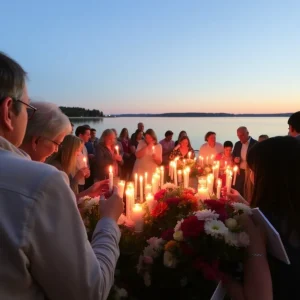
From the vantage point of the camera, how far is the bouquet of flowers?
1.82m

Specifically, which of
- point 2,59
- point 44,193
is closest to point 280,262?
point 44,193

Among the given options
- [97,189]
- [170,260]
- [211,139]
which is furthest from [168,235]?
[211,139]

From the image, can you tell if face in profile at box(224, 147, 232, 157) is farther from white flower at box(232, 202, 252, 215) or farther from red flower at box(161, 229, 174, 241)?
white flower at box(232, 202, 252, 215)

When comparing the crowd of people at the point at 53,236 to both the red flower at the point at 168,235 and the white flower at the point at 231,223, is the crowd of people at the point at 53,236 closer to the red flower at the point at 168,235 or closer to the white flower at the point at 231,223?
the white flower at the point at 231,223

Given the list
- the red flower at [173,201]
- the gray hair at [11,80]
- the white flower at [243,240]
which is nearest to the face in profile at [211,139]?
the red flower at [173,201]

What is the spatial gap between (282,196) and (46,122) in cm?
140

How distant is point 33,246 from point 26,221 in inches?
2.8

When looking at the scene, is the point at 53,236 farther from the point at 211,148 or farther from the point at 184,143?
the point at 211,148

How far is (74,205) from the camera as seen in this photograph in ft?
3.35

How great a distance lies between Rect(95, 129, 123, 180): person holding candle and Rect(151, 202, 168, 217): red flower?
446 centimetres

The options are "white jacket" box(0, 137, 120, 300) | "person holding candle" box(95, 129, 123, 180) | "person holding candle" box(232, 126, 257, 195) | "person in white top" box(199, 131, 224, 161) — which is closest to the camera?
"white jacket" box(0, 137, 120, 300)

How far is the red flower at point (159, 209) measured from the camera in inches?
97.9

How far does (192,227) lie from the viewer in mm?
1906

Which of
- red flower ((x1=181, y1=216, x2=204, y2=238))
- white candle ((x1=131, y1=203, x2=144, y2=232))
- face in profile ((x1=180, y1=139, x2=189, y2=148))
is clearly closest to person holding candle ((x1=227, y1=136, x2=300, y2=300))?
red flower ((x1=181, y1=216, x2=204, y2=238))
